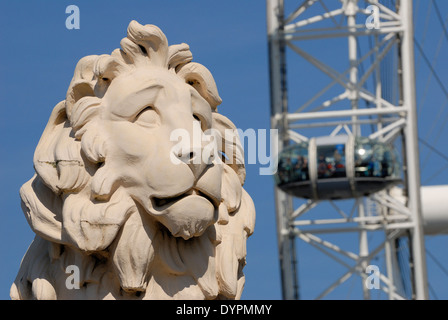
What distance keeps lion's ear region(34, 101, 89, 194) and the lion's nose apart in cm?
57

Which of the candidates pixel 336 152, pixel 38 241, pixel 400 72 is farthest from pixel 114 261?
pixel 400 72

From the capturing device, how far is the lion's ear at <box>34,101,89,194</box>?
657 cm

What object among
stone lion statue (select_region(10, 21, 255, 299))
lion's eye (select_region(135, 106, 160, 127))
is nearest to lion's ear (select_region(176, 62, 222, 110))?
stone lion statue (select_region(10, 21, 255, 299))

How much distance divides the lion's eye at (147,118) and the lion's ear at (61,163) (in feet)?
1.21

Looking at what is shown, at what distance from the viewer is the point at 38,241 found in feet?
23.2

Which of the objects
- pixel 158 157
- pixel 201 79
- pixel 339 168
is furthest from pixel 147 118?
pixel 339 168

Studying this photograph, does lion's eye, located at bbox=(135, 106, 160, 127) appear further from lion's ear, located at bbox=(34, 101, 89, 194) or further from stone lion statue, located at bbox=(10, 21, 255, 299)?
lion's ear, located at bbox=(34, 101, 89, 194)

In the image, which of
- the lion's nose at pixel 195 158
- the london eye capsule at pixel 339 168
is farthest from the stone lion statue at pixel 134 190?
the london eye capsule at pixel 339 168

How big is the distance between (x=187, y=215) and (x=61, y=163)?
2.49 feet

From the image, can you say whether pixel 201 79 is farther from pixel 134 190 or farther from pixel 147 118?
pixel 134 190

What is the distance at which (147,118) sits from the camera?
21.6 ft

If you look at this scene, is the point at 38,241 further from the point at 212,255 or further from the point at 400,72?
the point at 400,72

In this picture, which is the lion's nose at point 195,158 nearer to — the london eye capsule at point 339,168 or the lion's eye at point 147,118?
the lion's eye at point 147,118

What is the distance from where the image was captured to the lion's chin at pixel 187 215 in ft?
21.0
